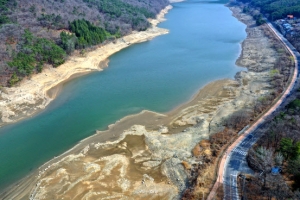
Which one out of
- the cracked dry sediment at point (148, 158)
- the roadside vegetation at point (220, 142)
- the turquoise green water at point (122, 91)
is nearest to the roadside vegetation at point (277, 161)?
the roadside vegetation at point (220, 142)

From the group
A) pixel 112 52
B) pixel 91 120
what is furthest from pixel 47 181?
pixel 112 52

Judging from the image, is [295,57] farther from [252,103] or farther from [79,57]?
[79,57]

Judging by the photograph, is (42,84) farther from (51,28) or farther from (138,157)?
(138,157)

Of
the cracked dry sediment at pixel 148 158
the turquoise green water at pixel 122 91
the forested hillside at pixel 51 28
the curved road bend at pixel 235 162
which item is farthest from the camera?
the forested hillside at pixel 51 28

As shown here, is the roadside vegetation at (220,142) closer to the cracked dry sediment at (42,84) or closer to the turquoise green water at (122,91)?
the turquoise green water at (122,91)

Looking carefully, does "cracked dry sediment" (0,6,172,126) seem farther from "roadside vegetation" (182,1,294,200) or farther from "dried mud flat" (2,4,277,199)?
"roadside vegetation" (182,1,294,200)

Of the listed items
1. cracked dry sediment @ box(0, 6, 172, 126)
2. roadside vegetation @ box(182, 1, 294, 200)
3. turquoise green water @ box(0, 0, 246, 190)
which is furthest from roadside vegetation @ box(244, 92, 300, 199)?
cracked dry sediment @ box(0, 6, 172, 126)
